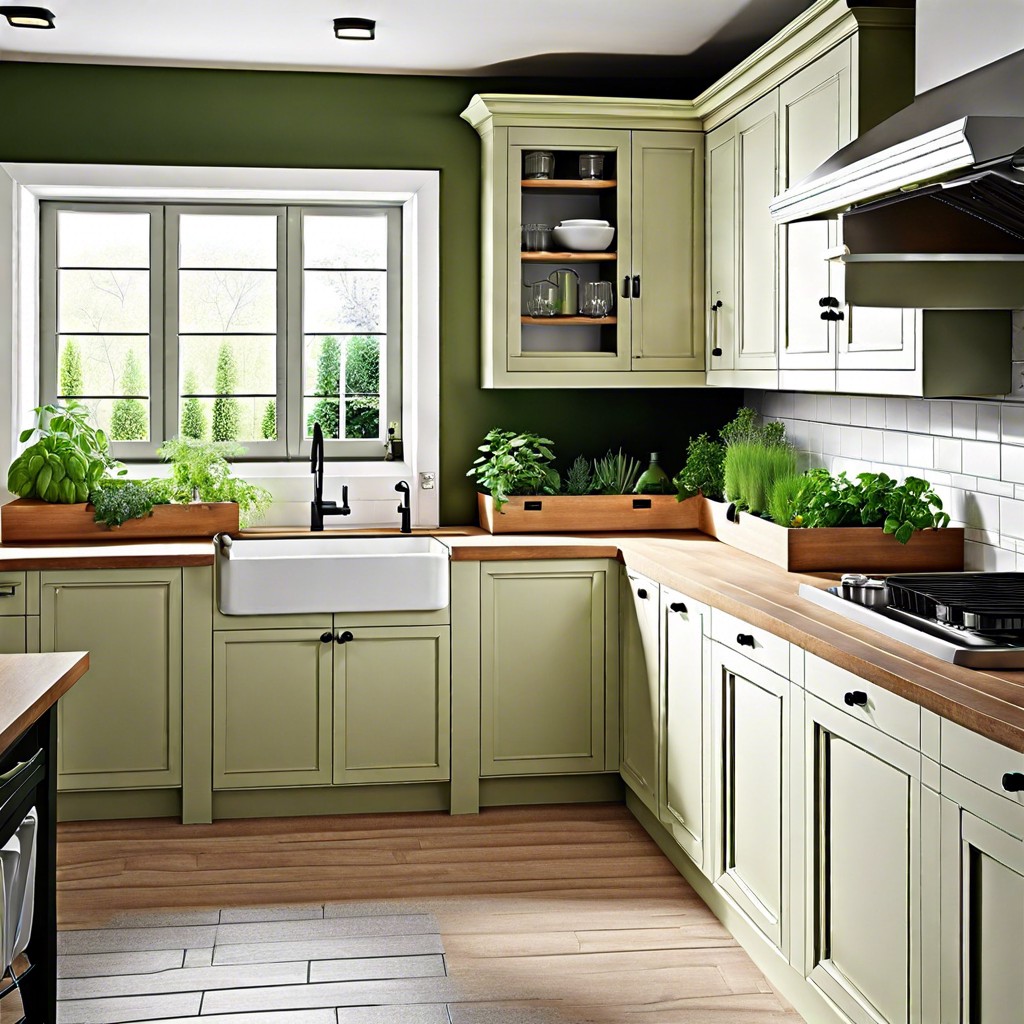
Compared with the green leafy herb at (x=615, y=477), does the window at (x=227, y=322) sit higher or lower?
higher

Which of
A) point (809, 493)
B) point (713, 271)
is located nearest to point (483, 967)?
point (809, 493)

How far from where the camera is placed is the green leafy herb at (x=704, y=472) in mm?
4340

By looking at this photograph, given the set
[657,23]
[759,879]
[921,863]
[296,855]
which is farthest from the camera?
[657,23]

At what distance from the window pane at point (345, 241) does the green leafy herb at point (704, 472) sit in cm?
143

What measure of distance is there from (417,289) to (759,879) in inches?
102

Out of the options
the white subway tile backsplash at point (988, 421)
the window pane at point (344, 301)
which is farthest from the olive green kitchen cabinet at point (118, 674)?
the white subway tile backsplash at point (988, 421)

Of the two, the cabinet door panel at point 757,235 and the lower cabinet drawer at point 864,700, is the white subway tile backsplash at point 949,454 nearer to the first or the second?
the cabinet door panel at point 757,235

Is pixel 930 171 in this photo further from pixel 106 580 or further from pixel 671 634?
pixel 106 580

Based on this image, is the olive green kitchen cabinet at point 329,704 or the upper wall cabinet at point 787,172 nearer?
the upper wall cabinet at point 787,172

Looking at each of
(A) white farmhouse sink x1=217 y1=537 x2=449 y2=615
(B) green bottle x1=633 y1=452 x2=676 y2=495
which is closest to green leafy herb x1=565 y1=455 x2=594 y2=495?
(B) green bottle x1=633 y1=452 x2=676 y2=495

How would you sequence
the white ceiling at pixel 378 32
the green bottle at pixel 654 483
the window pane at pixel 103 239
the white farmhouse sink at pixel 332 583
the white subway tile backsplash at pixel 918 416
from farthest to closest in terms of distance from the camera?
the window pane at pixel 103 239 → the green bottle at pixel 654 483 → the white farmhouse sink at pixel 332 583 → the white ceiling at pixel 378 32 → the white subway tile backsplash at pixel 918 416

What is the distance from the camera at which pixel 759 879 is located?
2881 millimetres

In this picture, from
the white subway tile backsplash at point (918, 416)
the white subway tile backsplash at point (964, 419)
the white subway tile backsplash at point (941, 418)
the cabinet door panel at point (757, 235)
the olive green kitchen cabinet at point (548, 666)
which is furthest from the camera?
the olive green kitchen cabinet at point (548, 666)

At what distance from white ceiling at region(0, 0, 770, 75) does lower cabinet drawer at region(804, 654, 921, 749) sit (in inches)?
89.6
